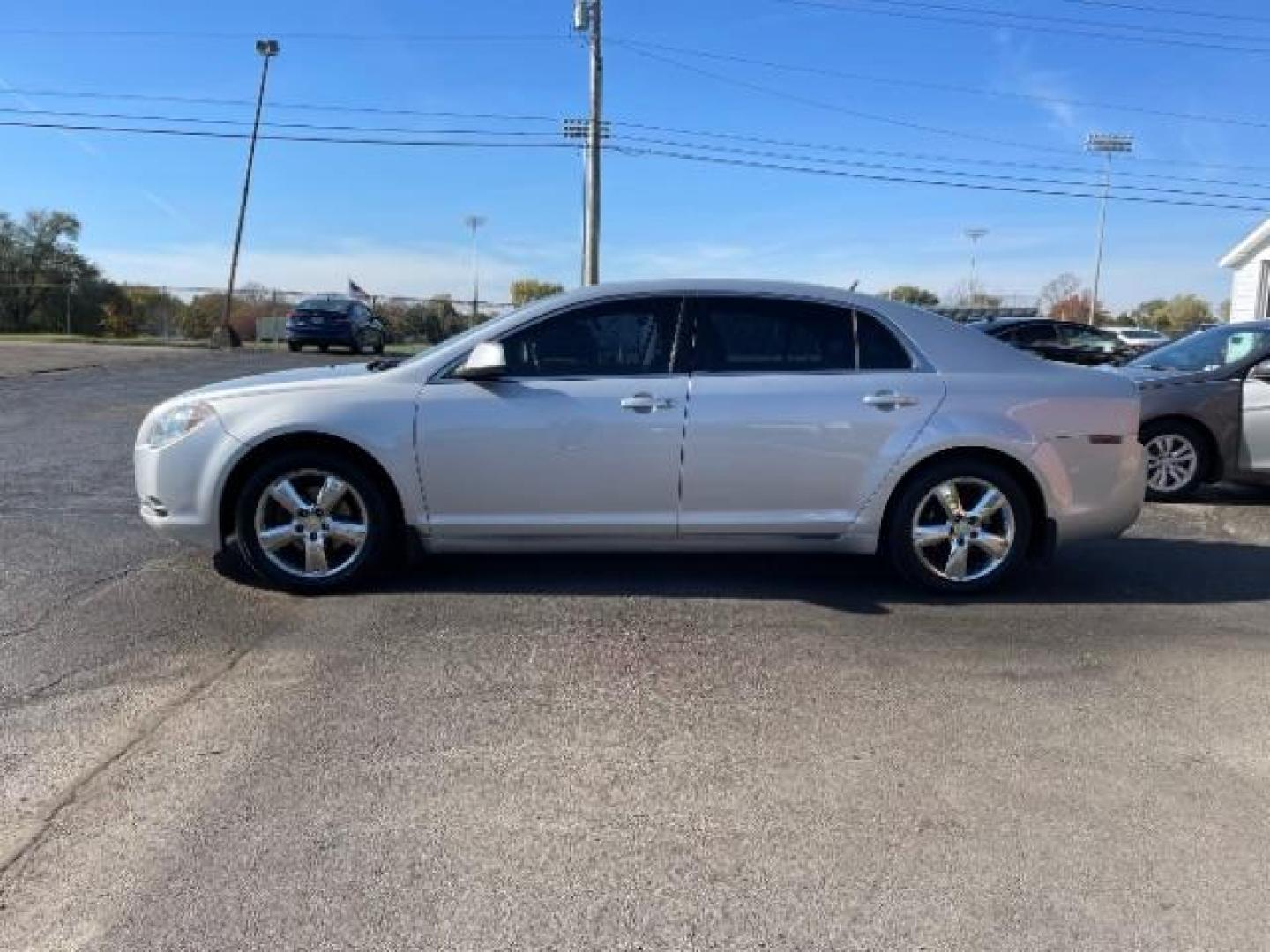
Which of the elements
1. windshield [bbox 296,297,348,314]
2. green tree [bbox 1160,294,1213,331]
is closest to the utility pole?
windshield [bbox 296,297,348,314]

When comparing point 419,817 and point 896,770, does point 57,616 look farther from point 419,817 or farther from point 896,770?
point 896,770

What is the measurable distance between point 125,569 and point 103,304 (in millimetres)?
48050

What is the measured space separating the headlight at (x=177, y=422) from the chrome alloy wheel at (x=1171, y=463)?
710cm

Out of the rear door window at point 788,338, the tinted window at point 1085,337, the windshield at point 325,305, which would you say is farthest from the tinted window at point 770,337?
the windshield at point 325,305

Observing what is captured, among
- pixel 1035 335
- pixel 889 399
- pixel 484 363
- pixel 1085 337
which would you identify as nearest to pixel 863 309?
pixel 889 399

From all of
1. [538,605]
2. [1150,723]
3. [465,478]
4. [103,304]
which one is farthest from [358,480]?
[103,304]

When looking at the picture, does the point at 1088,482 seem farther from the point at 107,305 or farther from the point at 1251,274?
the point at 107,305

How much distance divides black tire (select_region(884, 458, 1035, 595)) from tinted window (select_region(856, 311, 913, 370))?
568 millimetres

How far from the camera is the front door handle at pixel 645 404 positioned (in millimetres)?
5293

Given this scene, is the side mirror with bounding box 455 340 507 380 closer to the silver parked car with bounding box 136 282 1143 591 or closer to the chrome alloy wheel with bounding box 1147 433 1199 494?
the silver parked car with bounding box 136 282 1143 591

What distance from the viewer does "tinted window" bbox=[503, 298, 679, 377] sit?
5.41 meters

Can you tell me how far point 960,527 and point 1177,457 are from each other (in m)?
4.18

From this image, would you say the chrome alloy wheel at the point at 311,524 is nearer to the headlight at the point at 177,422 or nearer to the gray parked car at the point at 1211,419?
the headlight at the point at 177,422

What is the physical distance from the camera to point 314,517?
17.6 ft
